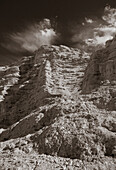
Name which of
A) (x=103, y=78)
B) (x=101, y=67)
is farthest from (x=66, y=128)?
(x=101, y=67)

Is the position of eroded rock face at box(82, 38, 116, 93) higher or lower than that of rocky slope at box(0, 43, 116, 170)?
higher

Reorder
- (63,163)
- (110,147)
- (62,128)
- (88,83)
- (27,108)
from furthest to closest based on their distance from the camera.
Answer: (27,108)
(88,83)
(62,128)
(110,147)
(63,163)

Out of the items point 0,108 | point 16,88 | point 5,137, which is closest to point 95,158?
point 5,137

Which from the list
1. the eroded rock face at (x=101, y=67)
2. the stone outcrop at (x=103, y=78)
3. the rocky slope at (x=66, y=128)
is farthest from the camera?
the eroded rock face at (x=101, y=67)

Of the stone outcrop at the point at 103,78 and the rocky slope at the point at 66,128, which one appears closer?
the rocky slope at the point at 66,128

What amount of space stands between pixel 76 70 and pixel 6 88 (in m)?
24.3

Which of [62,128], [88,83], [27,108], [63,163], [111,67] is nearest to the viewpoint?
[63,163]

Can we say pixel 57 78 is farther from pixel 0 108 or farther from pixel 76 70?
pixel 0 108

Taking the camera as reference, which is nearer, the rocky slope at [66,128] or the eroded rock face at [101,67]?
the rocky slope at [66,128]

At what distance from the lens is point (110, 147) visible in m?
15.0

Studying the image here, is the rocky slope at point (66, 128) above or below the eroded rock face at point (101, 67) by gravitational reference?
below

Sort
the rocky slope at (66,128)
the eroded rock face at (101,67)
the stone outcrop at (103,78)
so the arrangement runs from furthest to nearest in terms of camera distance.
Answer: the eroded rock face at (101,67), the stone outcrop at (103,78), the rocky slope at (66,128)

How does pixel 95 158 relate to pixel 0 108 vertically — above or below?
below

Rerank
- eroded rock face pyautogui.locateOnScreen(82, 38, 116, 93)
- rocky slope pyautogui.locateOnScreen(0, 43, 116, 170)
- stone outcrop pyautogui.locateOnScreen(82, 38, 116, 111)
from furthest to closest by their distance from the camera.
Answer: eroded rock face pyautogui.locateOnScreen(82, 38, 116, 93) < stone outcrop pyautogui.locateOnScreen(82, 38, 116, 111) < rocky slope pyautogui.locateOnScreen(0, 43, 116, 170)
